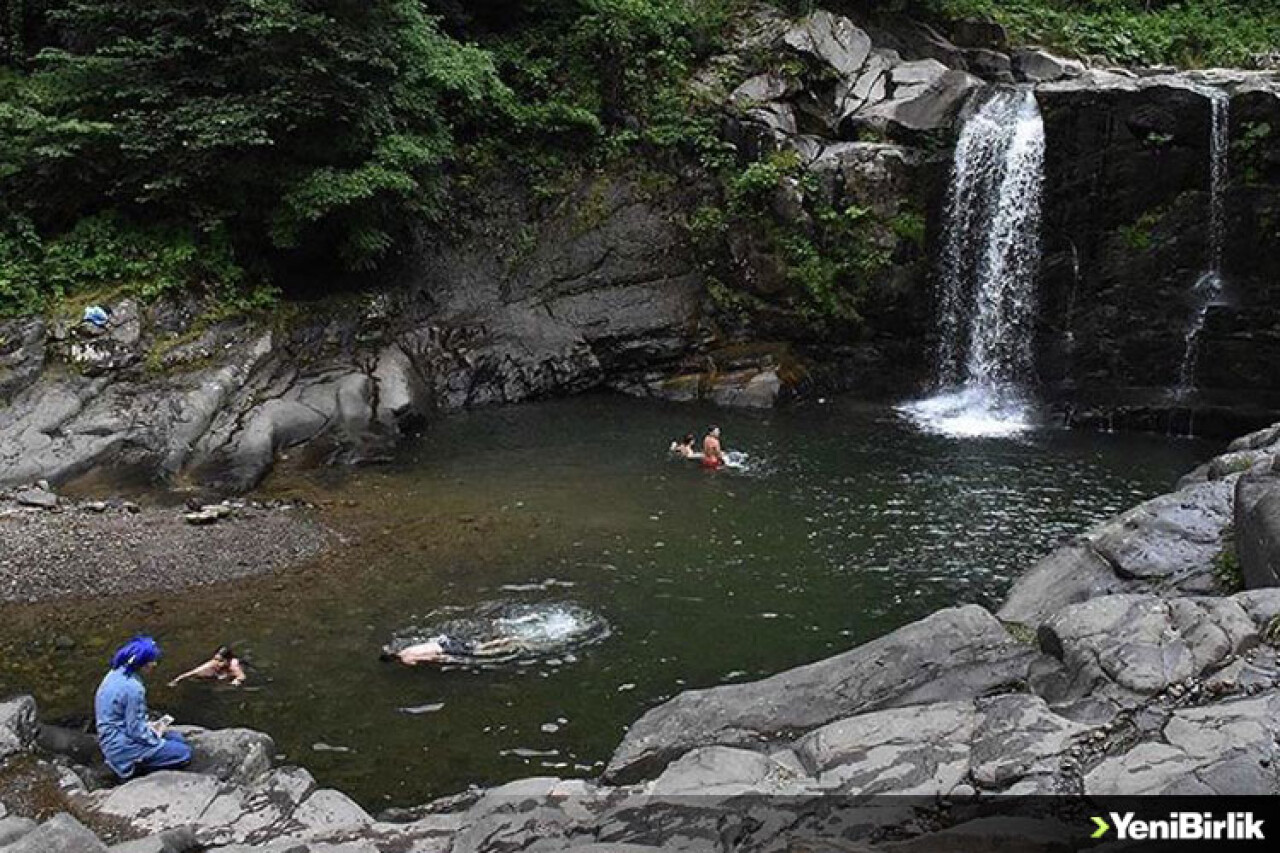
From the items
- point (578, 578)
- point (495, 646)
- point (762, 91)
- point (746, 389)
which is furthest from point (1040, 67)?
point (495, 646)

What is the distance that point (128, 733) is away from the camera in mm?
8531

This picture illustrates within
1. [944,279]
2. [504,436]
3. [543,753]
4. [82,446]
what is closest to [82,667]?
[543,753]

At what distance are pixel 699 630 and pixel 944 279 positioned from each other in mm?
14815

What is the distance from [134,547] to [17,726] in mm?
5091

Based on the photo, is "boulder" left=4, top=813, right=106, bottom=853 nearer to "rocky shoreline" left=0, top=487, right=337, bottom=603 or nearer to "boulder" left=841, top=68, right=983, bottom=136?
"rocky shoreline" left=0, top=487, right=337, bottom=603

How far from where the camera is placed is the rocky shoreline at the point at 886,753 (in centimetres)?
640

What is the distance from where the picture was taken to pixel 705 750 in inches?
306

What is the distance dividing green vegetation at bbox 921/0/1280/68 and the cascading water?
20.4ft

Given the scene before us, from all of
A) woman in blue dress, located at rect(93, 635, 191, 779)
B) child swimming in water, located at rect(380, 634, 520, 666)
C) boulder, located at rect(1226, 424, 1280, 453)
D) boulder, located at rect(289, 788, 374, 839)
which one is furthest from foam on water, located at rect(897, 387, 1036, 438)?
woman in blue dress, located at rect(93, 635, 191, 779)

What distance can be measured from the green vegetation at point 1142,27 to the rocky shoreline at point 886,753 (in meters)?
22.1

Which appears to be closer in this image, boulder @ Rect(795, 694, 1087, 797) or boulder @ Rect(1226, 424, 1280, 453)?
boulder @ Rect(795, 694, 1087, 797)

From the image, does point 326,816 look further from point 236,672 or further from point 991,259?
point 991,259

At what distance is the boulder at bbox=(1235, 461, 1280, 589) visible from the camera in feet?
27.3

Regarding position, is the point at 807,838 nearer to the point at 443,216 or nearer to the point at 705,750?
the point at 705,750
